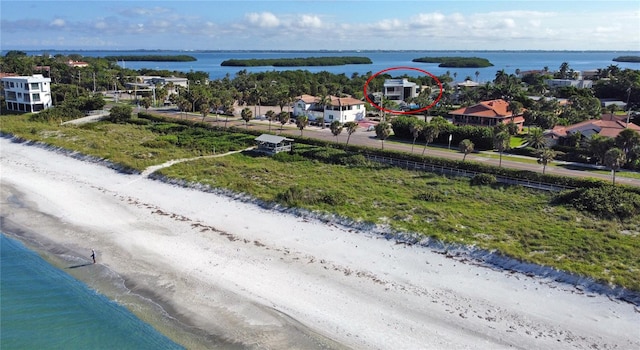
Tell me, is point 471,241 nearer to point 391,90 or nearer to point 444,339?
point 444,339

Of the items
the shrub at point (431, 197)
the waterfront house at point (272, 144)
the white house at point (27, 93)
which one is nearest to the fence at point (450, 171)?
→ the shrub at point (431, 197)

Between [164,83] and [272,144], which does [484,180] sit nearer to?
[272,144]

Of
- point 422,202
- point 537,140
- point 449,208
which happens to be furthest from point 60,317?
point 537,140

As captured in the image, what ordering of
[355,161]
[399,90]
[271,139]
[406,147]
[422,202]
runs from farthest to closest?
1. [399,90]
2. [406,147]
3. [271,139]
4. [355,161]
5. [422,202]

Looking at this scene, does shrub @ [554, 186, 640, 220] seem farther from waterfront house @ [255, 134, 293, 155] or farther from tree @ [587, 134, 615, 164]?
waterfront house @ [255, 134, 293, 155]

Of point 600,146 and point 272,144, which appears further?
point 272,144

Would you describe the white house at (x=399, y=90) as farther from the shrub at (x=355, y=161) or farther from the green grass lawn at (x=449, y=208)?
the green grass lawn at (x=449, y=208)

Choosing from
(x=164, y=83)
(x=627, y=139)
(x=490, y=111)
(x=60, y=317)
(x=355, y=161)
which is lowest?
(x=60, y=317)
